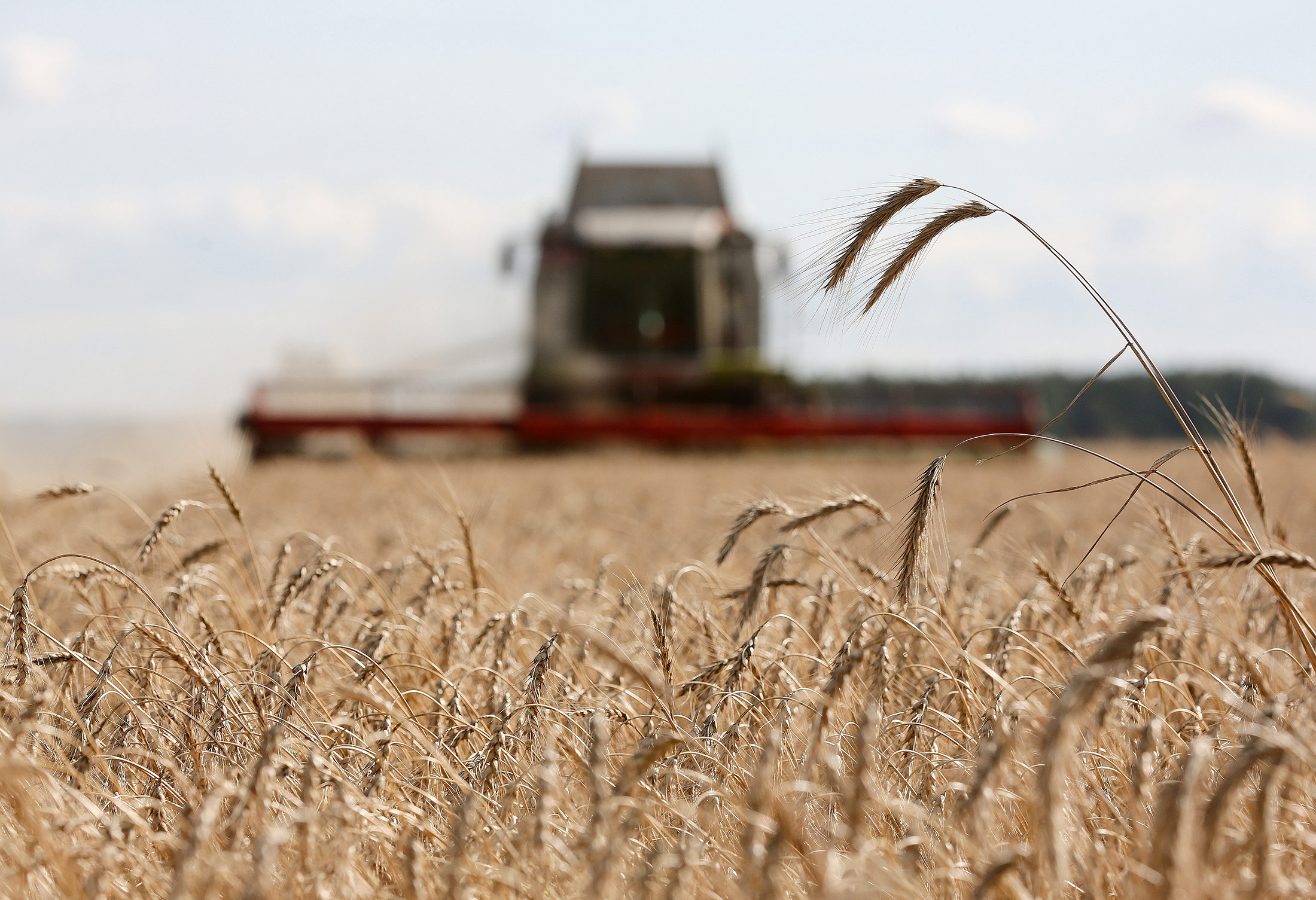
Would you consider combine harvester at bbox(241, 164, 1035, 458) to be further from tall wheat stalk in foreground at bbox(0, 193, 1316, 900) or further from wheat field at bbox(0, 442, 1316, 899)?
tall wheat stalk in foreground at bbox(0, 193, 1316, 900)

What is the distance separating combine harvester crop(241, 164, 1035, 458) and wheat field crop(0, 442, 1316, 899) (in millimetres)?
9211

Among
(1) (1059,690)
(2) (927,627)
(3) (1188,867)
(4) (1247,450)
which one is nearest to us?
(3) (1188,867)

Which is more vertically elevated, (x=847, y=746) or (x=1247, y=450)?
(x=1247, y=450)

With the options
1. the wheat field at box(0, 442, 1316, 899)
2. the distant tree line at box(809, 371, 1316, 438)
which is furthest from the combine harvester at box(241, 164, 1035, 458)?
the distant tree line at box(809, 371, 1316, 438)

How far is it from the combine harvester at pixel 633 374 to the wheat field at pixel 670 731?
921cm

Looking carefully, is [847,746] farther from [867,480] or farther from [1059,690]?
[867,480]

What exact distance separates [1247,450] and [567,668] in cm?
143

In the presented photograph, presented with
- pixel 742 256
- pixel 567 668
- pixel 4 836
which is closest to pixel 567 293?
pixel 742 256

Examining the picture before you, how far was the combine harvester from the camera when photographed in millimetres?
12336

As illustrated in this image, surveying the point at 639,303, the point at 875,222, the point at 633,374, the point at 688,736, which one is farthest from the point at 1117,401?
the point at 688,736

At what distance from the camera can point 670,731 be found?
1698 millimetres

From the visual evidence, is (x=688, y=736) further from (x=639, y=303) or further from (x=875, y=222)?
(x=639, y=303)

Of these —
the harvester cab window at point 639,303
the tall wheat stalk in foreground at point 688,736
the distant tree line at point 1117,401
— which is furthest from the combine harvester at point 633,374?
the distant tree line at point 1117,401

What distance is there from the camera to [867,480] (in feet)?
26.7
